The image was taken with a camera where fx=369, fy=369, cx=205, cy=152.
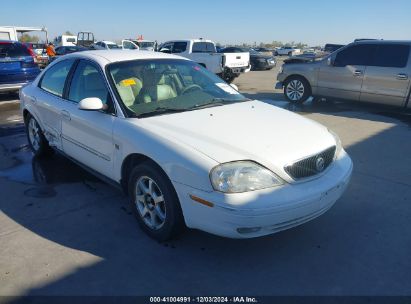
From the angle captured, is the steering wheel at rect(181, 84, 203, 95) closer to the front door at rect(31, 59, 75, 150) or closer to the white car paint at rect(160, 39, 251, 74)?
the front door at rect(31, 59, 75, 150)

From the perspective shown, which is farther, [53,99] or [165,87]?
[53,99]

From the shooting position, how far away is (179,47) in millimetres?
15734

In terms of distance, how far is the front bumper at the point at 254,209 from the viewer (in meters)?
2.63

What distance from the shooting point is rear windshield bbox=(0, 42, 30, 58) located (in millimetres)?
9922

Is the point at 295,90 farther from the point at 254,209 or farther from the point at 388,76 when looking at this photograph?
the point at 254,209

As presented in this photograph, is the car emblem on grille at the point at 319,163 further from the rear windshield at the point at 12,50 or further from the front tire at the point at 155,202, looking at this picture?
the rear windshield at the point at 12,50

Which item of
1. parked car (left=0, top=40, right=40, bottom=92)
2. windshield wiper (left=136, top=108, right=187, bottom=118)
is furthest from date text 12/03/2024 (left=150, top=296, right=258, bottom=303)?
parked car (left=0, top=40, right=40, bottom=92)

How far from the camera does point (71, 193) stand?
4.26 m

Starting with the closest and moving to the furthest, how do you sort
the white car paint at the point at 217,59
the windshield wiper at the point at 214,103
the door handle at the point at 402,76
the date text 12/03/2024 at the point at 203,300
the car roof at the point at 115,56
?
the date text 12/03/2024 at the point at 203,300
the windshield wiper at the point at 214,103
the car roof at the point at 115,56
the door handle at the point at 402,76
the white car paint at the point at 217,59

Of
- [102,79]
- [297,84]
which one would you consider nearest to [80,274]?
[102,79]

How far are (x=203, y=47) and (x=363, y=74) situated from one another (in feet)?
28.6

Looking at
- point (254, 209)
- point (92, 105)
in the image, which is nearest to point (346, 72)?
point (92, 105)

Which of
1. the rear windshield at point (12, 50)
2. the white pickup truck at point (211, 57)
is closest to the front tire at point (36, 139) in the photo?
the rear windshield at point (12, 50)

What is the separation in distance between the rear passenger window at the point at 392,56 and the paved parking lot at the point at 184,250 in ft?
14.8
